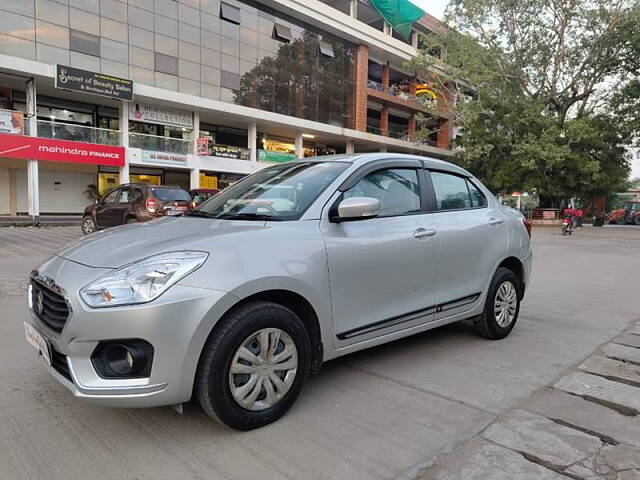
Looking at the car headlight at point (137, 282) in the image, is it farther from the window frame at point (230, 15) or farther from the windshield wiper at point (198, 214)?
the window frame at point (230, 15)

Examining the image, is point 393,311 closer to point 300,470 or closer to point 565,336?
point 300,470

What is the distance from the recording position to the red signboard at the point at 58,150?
72.1ft

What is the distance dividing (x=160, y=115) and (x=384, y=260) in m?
27.8

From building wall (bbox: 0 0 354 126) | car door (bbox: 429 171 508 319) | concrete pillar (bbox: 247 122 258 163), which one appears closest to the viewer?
car door (bbox: 429 171 508 319)

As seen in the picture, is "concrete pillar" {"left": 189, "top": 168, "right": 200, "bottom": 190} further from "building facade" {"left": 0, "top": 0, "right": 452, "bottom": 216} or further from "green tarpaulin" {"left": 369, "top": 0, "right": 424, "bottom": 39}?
"green tarpaulin" {"left": 369, "top": 0, "right": 424, "bottom": 39}

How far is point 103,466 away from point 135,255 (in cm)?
110

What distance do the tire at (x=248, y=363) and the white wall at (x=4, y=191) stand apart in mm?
29091

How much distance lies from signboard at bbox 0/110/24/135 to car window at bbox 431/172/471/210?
23521 millimetres

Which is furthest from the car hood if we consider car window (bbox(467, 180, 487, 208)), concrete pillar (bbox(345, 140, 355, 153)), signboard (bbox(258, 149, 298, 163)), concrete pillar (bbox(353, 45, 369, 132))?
concrete pillar (bbox(345, 140, 355, 153))

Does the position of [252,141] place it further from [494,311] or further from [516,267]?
[494,311]

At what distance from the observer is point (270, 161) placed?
109 feet

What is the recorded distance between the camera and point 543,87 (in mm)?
31391

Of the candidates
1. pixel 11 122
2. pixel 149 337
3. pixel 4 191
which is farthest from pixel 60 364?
pixel 4 191

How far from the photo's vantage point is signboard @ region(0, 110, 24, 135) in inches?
843
